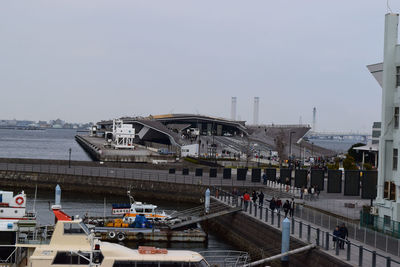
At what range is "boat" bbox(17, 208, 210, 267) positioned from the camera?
18.1 m

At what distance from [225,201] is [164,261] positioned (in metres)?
21.8

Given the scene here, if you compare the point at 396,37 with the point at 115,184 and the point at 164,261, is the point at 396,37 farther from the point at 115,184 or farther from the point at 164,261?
the point at 115,184

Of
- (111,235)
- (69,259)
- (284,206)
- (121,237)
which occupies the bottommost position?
(121,237)

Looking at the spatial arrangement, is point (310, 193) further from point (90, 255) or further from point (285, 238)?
point (90, 255)

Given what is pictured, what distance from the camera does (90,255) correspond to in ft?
58.9

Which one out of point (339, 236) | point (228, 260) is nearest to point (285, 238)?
point (339, 236)

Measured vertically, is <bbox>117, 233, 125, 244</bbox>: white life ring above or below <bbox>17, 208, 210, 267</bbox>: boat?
below

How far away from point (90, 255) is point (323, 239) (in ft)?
37.1

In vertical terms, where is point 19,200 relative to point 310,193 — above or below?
below

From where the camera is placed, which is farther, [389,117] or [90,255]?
[389,117]

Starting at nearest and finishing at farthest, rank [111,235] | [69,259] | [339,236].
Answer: [69,259] < [339,236] < [111,235]

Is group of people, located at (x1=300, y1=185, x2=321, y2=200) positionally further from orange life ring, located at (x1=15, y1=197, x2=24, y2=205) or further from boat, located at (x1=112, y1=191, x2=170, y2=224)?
orange life ring, located at (x1=15, y1=197, x2=24, y2=205)

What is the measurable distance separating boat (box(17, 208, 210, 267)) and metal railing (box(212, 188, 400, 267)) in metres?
6.30

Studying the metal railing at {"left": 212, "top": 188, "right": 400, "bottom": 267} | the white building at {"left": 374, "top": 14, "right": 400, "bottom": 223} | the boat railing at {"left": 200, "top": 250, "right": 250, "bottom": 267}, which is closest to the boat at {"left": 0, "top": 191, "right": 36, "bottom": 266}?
the boat railing at {"left": 200, "top": 250, "right": 250, "bottom": 267}
